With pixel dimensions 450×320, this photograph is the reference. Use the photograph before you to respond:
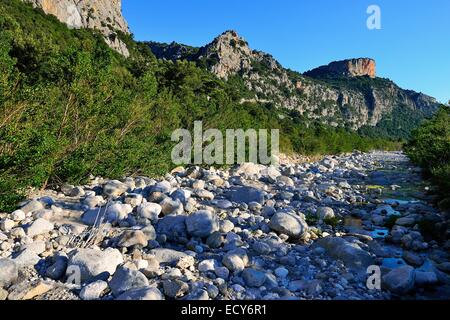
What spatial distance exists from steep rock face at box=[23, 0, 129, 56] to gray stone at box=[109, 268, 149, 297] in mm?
59871

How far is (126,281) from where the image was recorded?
518cm

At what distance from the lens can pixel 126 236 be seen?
6.77 m

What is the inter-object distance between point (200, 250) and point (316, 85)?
135m

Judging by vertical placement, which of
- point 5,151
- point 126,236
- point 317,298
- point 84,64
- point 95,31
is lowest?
point 317,298

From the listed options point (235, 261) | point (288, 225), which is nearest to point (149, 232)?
point (235, 261)

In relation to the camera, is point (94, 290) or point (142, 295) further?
point (94, 290)

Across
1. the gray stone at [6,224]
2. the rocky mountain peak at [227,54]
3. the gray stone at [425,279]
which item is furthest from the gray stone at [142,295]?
the rocky mountain peak at [227,54]

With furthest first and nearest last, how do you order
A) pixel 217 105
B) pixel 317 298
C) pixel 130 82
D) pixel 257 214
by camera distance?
pixel 217 105, pixel 130 82, pixel 257 214, pixel 317 298

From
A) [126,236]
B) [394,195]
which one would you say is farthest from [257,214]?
[394,195]

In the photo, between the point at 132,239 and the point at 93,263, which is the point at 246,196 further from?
the point at 93,263

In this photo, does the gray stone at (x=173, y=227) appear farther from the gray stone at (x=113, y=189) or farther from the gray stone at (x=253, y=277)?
the gray stone at (x=113, y=189)

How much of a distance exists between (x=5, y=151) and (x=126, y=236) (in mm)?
3196

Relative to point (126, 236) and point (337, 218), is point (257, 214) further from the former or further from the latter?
point (126, 236)

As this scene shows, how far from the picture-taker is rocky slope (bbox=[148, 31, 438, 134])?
103 metres
